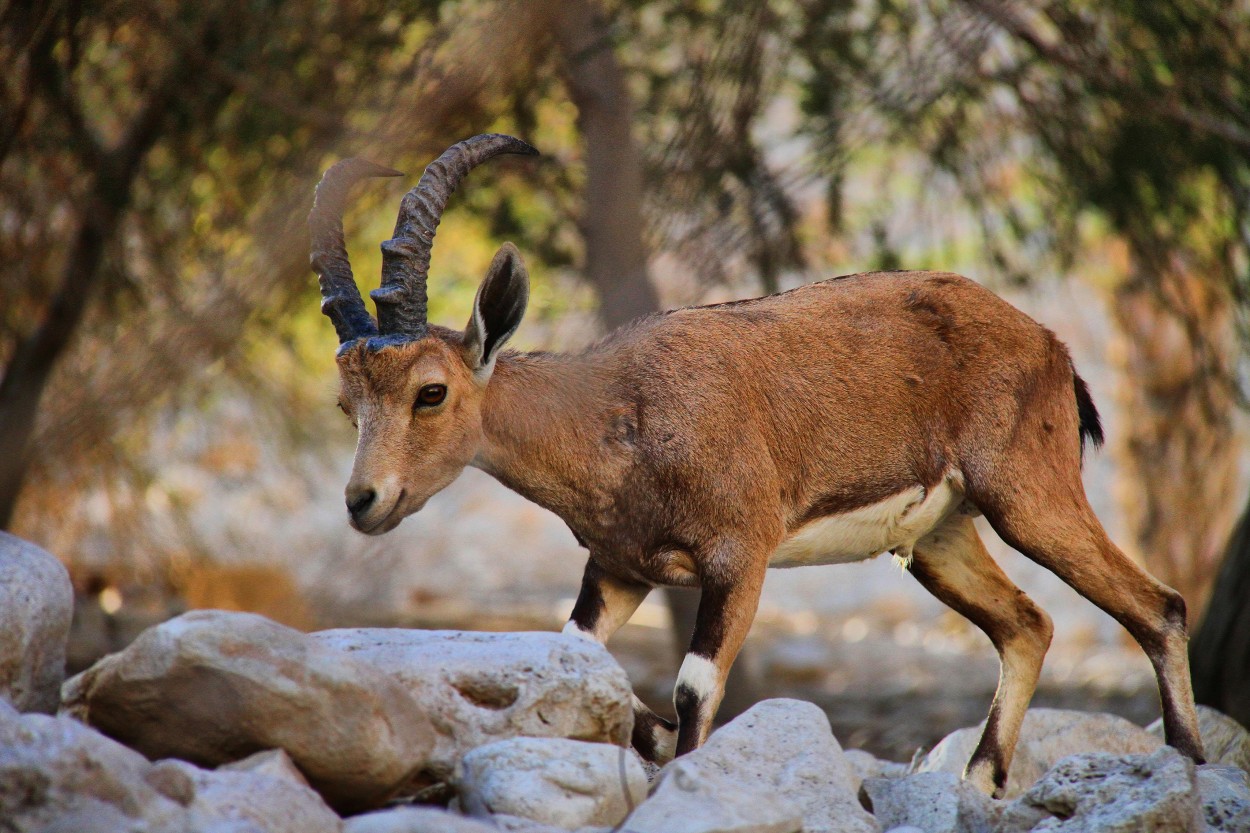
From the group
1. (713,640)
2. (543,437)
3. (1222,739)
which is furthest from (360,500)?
(1222,739)

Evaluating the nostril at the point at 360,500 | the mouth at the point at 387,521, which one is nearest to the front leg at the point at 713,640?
the mouth at the point at 387,521

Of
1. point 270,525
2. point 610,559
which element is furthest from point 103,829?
point 270,525

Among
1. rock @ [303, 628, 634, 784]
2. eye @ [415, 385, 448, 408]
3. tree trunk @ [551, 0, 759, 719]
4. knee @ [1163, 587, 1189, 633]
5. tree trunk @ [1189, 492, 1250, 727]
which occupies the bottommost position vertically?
tree trunk @ [1189, 492, 1250, 727]

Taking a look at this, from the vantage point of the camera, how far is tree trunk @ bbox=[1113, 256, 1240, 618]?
11.5m

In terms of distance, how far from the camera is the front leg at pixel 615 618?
5449 mm

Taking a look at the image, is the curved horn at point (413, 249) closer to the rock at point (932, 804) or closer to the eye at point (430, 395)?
the eye at point (430, 395)

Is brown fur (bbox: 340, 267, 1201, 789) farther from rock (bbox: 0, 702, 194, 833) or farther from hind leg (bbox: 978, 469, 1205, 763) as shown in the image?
rock (bbox: 0, 702, 194, 833)

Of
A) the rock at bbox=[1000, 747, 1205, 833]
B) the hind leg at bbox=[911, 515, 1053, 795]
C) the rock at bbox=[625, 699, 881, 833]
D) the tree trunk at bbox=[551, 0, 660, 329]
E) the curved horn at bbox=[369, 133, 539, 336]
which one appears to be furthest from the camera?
the tree trunk at bbox=[551, 0, 660, 329]

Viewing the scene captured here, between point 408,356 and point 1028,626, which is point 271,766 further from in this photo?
point 1028,626

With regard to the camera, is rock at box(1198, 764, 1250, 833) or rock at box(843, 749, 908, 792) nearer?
rock at box(1198, 764, 1250, 833)

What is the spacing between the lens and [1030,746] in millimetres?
6398

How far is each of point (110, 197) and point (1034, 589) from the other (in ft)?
33.7

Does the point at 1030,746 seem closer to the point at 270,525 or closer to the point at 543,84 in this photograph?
the point at 543,84

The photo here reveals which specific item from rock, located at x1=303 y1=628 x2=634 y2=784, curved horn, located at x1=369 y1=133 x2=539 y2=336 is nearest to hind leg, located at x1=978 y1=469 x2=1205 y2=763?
rock, located at x1=303 y1=628 x2=634 y2=784
